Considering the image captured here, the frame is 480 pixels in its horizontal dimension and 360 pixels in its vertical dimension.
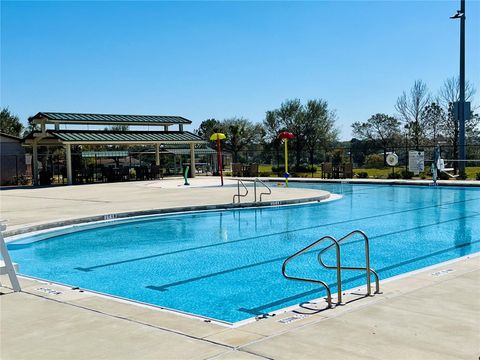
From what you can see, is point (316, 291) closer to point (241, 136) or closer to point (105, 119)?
point (105, 119)

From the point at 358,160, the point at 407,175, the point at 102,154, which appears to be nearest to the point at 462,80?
the point at 407,175

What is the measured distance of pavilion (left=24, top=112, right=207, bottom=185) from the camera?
30.0 metres

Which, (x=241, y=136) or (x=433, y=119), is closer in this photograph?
(x=433, y=119)

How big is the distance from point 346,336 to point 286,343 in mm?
516

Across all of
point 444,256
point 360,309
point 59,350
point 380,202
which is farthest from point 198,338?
point 380,202

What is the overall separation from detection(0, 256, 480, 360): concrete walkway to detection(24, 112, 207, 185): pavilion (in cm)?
2520

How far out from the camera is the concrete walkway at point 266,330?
4.14m

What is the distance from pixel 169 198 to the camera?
20.5 m

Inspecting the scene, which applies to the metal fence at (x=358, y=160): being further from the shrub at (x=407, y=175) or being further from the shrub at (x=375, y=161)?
the shrub at (x=407, y=175)

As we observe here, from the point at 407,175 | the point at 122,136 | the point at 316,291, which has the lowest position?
the point at 316,291

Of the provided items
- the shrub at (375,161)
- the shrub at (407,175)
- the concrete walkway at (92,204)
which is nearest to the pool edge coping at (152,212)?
the concrete walkway at (92,204)

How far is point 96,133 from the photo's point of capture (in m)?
32.5

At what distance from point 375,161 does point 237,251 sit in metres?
30.8

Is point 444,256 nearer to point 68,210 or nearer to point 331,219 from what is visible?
point 331,219
